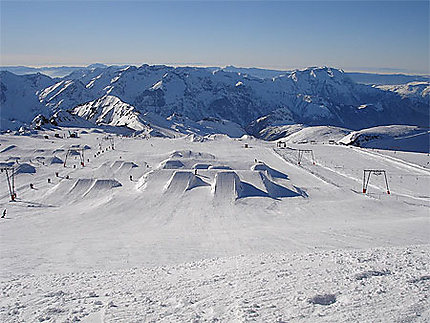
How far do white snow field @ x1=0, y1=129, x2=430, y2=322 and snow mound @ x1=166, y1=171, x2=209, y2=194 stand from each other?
13 centimetres

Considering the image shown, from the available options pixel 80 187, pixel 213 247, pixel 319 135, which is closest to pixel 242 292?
pixel 213 247

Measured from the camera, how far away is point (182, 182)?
111ft

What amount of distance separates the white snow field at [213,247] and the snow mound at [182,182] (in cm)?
13

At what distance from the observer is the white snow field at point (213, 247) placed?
10.6 meters

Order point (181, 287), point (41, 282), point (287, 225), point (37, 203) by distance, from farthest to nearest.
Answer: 1. point (37, 203)
2. point (287, 225)
3. point (41, 282)
4. point (181, 287)

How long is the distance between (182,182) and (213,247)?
1499 cm

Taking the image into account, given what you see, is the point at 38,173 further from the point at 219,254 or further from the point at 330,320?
the point at 330,320

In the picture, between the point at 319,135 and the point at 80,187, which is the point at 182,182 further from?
the point at 319,135

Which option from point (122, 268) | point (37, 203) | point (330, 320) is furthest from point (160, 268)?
point (37, 203)

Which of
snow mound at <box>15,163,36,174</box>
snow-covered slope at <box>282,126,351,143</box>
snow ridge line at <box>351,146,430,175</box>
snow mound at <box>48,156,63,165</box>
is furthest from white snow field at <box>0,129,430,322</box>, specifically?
snow-covered slope at <box>282,126,351,143</box>

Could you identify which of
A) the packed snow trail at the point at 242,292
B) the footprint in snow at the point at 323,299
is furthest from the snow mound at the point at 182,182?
the footprint in snow at the point at 323,299

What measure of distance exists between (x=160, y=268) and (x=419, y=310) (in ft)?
31.6

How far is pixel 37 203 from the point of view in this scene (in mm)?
31938

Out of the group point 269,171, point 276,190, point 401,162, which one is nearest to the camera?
point 276,190
